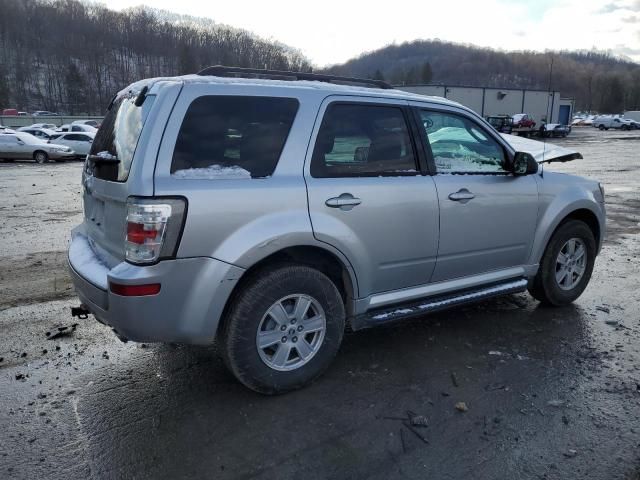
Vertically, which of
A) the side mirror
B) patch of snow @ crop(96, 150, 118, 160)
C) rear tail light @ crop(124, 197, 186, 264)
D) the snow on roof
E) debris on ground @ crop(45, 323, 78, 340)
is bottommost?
debris on ground @ crop(45, 323, 78, 340)

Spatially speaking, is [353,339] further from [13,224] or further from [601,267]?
[13,224]

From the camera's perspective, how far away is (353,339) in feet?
14.5

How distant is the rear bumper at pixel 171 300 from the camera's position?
9.62 feet

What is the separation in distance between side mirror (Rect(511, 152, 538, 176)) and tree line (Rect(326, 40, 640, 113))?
13930 centimetres

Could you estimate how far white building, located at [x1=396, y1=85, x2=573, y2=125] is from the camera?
2164 inches

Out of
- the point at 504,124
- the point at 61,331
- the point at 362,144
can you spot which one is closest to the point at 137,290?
the point at 362,144

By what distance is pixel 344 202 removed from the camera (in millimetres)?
3479

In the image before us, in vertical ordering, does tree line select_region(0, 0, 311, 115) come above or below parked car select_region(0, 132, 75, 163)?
above

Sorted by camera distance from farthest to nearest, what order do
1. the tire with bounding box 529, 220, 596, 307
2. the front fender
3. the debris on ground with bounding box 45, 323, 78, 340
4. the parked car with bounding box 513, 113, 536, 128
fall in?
the parked car with bounding box 513, 113, 536, 128 < the tire with bounding box 529, 220, 596, 307 < the front fender < the debris on ground with bounding box 45, 323, 78, 340

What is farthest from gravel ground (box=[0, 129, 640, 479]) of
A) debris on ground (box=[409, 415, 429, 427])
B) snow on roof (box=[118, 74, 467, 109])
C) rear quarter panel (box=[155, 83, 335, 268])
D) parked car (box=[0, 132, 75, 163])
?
parked car (box=[0, 132, 75, 163])

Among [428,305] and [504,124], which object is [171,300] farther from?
[504,124]

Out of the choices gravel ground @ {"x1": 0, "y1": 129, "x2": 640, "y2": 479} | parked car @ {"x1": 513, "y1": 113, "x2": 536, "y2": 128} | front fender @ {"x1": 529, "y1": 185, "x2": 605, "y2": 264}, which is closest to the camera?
gravel ground @ {"x1": 0, "y1": 129, "x2": 640, "y2": 479}

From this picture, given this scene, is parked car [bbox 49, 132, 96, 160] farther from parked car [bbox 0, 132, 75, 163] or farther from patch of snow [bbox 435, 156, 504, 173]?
patch of snow [bbox 435, 156, 504, 173]

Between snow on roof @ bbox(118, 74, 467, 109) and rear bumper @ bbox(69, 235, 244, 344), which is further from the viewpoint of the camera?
snow on roof @ bbox(118, 74, 467, 109)
